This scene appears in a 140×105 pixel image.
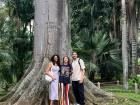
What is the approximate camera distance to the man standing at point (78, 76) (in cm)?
1158

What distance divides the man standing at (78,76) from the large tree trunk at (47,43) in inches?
35.1

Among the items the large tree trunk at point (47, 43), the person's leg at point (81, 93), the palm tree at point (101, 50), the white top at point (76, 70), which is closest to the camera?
the white top at point (76, 70)

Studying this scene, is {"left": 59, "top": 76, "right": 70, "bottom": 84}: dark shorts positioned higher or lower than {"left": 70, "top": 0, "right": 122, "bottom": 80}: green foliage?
lower

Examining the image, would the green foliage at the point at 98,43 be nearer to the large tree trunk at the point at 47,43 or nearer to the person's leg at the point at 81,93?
the large tree trunk at the point at 47,43

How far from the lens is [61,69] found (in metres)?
11.3

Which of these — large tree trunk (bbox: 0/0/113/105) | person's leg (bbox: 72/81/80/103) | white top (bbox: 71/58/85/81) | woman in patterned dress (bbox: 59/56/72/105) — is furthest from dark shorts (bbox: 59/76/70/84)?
large tree trunk (bbox: 0/0/113/105)

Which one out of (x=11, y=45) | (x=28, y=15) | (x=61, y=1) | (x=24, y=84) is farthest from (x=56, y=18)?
(x=28, y=15)

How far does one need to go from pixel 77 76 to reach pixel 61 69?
23.6 inches

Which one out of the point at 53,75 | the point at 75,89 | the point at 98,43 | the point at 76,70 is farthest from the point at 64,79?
the point at 98,43

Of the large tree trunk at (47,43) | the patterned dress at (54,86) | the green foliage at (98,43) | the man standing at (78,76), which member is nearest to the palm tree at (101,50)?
the green foliage at (98,43)

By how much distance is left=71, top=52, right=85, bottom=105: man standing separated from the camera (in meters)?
11.6

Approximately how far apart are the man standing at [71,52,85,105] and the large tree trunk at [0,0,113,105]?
891mm

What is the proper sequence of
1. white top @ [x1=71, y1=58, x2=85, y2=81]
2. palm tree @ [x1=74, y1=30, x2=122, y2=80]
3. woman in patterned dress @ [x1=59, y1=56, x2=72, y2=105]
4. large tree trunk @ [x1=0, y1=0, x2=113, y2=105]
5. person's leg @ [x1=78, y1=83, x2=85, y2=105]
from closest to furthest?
1. woman in patterned dress @ [x1=59, y1=56, x2=72, y2=105]
2. white top @ [x1=71, y1=58, x2=85, y2=81]
3. person's leg @ [x1=78, y1=83, x2=85, y2=105]
4. large tree trunk @ [x1=0, y1=0, x2=113, y2=105]
5. palm tree @ [x1=74, y1=30, x2=122, y2=80]

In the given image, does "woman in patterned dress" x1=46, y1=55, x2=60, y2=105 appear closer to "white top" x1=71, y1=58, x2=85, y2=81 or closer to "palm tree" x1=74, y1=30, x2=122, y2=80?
"white top" x1=71, y1=58, x2=85, y2=81
